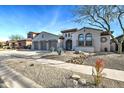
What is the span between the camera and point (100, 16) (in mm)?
10164

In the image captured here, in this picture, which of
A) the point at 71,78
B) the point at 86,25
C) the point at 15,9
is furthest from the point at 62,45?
the point at 71,78

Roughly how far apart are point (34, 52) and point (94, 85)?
7150 mm

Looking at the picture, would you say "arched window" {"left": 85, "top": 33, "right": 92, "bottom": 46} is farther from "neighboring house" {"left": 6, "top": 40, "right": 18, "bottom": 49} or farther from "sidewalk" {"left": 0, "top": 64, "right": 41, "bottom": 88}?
"sidewalk" {"left": 0, "top": 64, "right": 41, "bottom": 88}

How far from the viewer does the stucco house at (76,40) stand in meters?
10.1

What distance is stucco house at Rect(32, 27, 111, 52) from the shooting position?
33.1 feet

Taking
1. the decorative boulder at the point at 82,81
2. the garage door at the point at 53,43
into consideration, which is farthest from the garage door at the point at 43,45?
the decorative boulder at the point at 82,81

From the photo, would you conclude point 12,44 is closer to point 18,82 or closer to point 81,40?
point 81,40

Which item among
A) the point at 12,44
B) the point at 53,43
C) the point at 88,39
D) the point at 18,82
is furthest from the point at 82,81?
the point at 12,44

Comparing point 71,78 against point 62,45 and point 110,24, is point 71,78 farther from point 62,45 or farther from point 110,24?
point 110,24

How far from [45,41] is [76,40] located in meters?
3.50

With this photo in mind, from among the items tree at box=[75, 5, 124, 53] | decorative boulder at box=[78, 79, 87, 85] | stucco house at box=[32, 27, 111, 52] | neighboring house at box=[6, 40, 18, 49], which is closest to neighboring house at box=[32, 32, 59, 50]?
stucco house at box=[32, 27, 111, 52]

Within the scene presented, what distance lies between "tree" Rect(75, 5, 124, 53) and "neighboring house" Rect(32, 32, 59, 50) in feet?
5.70

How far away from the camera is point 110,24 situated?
34.1ft

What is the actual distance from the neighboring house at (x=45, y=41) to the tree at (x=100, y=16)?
1.74m
